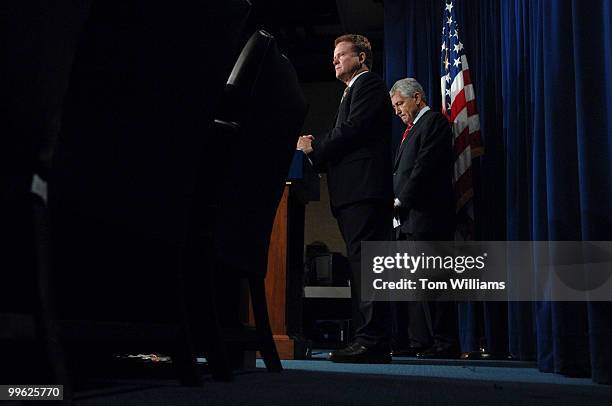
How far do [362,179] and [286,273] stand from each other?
48 centimetres

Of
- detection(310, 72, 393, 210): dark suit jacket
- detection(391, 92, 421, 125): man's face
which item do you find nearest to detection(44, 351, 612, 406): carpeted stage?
detection(310, 72, 393, 210): dark suit jacket

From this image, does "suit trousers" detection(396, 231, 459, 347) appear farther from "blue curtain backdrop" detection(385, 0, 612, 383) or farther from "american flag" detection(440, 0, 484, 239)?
"american flag" detection(440, 0, 484, 239)

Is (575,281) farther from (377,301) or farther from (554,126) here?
(377,301)

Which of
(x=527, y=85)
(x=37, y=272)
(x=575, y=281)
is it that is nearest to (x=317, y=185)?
(x=575, y=281)

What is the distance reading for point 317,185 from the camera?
2.80 metres

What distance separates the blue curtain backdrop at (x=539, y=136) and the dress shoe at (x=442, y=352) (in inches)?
13.1

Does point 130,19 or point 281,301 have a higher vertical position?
point 130,19

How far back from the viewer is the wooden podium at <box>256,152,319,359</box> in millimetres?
2570

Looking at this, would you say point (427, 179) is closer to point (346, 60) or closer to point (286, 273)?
point (346, 60)

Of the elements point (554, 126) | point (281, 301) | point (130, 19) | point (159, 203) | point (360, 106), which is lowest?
point (281, 301)

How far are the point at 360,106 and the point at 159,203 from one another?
165 centimetres

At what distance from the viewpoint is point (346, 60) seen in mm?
2828

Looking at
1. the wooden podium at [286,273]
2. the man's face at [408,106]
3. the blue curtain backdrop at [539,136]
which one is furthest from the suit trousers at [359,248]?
the man's face at [408,106]

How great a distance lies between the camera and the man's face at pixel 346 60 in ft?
9.26
